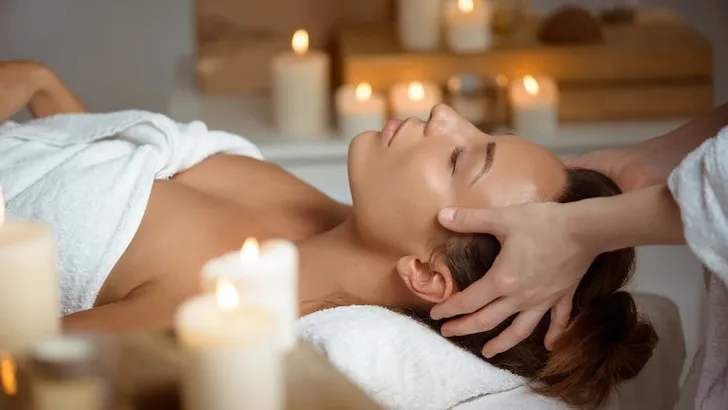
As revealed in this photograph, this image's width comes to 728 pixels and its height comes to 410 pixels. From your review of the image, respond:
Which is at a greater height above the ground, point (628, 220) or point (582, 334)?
point (628, 220)

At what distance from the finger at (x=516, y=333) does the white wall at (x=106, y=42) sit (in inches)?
61.8

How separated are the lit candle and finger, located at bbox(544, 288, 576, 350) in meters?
0.93

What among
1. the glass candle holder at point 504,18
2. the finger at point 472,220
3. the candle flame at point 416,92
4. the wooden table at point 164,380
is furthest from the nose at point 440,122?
the glass candle holder at point 504,18

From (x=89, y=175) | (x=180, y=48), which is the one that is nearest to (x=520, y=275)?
(x=89, y=175)

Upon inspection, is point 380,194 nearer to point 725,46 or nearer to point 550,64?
point 550,64

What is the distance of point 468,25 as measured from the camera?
2.54 metres

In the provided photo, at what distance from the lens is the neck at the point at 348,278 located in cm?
163

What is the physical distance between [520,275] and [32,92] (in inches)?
40.9

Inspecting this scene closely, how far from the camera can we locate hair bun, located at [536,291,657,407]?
5.05 ft

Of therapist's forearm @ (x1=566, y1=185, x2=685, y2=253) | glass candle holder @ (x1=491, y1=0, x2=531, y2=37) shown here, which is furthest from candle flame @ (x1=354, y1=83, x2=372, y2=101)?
therapist's forearm @ (x1=566, y1=185, x2=685, y2=253)

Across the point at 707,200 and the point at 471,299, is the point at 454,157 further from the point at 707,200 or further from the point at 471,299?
the point at 707,200

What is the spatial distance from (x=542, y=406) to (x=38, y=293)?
0.87 metres

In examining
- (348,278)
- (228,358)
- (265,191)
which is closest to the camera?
(228,358)

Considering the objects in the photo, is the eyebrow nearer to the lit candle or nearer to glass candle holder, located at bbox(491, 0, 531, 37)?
the lit candle
